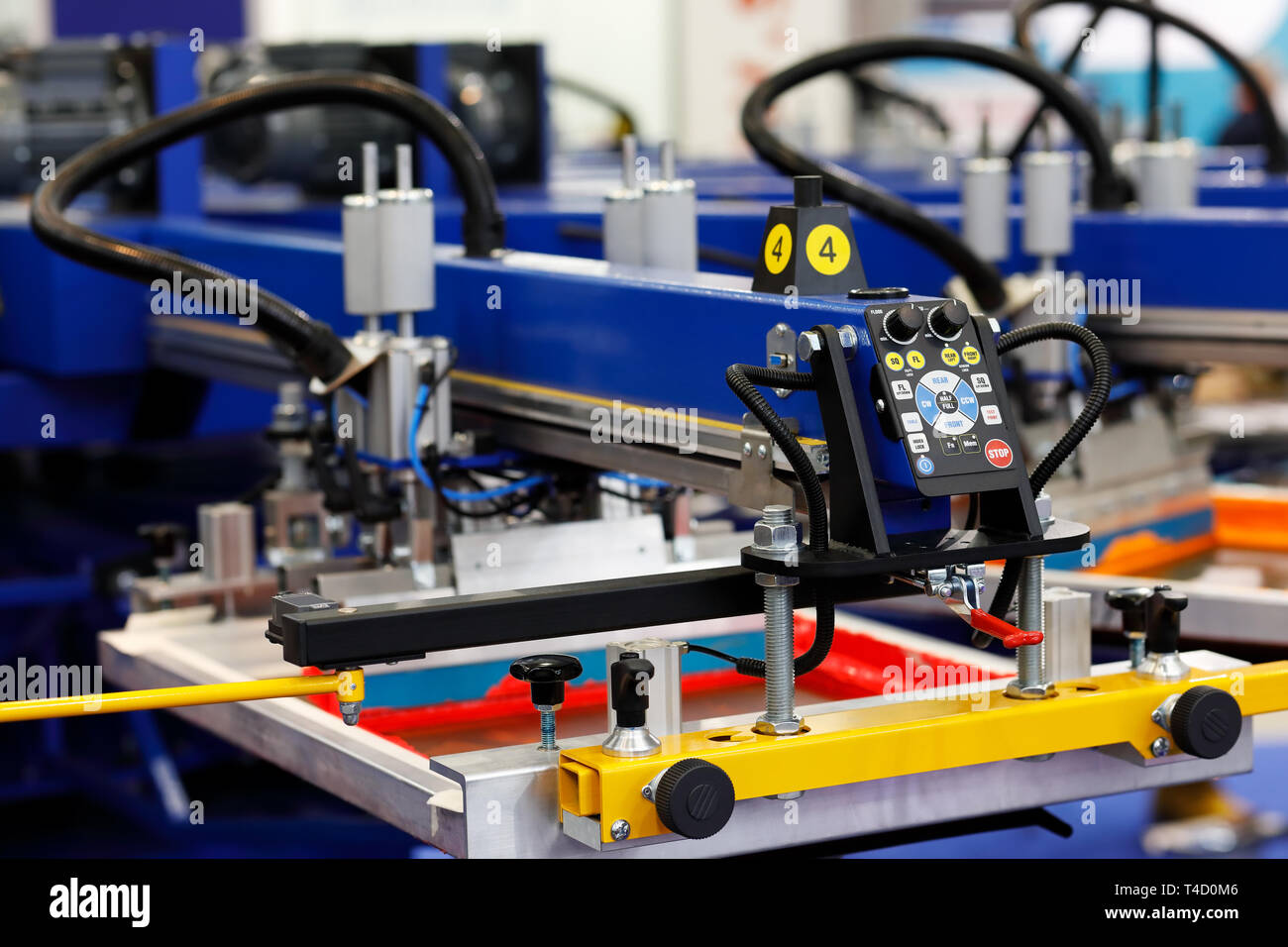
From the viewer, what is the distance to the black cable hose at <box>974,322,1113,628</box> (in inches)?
55.1

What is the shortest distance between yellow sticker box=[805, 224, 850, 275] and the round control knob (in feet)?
0.51

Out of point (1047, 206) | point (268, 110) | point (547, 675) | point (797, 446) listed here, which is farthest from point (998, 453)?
point (1047, 206)

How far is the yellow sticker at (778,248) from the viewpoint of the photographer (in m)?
1.54

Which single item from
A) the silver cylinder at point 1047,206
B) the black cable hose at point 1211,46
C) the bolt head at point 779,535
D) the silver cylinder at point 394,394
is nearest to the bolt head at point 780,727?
the bolt head at point 779,535

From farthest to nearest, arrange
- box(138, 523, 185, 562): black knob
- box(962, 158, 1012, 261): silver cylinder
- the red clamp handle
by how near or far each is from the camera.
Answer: box(962, 158, 1012, 261): silver cylinder < box(138, 523, 185, 562): black knob < the red clamp handle

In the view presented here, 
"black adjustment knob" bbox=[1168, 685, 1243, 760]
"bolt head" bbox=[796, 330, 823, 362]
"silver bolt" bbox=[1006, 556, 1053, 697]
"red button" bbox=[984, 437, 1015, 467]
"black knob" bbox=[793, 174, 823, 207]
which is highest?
"black knob" bbox=[793, 174, 823, 207]

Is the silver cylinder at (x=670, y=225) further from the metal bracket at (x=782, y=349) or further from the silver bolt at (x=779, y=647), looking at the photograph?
the silver bolt at (x=779, y=647)

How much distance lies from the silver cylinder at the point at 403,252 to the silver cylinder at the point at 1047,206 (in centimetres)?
85

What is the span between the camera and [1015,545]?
1400mm

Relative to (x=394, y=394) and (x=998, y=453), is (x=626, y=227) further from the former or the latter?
(x=998, y=453)

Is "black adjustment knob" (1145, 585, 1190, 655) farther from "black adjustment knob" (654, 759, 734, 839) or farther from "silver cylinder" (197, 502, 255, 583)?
"silver cylinder" (197, 502, 255, 583)
